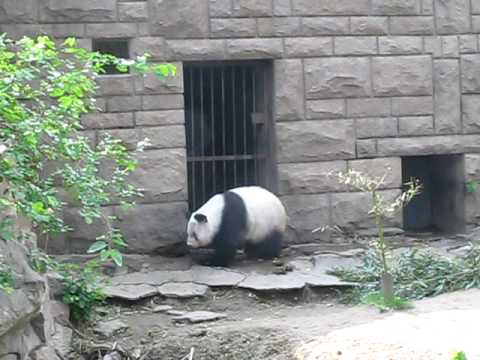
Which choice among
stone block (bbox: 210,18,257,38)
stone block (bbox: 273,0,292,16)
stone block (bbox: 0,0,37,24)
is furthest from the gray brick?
stone block (bbox: 0,0,37,24)

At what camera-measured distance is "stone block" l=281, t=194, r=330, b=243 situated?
9.46 m

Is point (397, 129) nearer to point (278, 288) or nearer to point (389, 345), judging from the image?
point (278, 288)

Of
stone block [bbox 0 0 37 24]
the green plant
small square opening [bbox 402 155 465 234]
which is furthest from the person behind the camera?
small square opening [bbox 402 155 465 234]

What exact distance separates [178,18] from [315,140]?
5.95 feet

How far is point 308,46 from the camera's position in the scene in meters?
9.41

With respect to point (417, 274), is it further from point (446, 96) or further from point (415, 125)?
point (446, 96)

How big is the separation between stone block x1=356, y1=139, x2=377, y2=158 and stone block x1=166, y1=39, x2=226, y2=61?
1660mm

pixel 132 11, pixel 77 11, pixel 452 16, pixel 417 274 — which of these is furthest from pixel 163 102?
pixel 452 16

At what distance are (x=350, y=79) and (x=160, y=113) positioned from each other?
198cm

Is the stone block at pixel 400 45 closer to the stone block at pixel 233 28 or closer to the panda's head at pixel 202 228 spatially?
the stone block at pixel 233 28

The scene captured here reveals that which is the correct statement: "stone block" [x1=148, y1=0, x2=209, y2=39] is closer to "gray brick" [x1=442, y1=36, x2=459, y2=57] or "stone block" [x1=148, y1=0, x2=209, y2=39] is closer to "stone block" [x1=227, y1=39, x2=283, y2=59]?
"stone block" [x1=227, y1=39, x2=283, y2=59]

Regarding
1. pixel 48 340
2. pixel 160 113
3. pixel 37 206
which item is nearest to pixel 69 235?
pixel 160 113

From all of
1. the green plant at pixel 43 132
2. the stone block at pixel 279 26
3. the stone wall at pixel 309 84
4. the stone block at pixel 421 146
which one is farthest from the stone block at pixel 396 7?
the green plant at pixel 43 132

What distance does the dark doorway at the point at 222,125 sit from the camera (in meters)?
9.84
